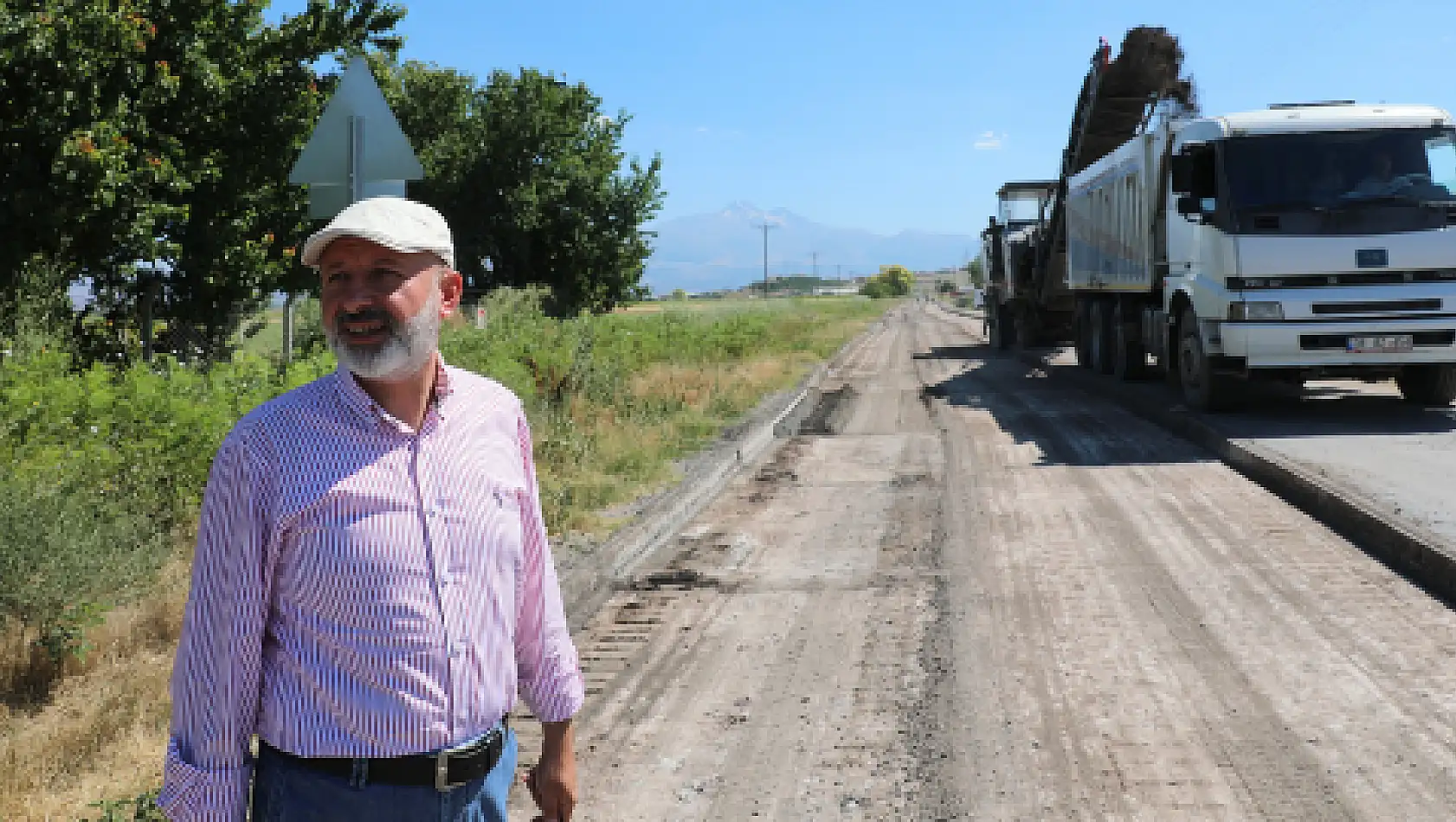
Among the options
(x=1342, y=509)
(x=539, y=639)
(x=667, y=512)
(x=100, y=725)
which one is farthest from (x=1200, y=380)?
(x=539, y=639)

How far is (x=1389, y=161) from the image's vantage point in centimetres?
1271

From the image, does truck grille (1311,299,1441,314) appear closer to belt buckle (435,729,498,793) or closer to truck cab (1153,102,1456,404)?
truck cab (1153,102,1456,404)

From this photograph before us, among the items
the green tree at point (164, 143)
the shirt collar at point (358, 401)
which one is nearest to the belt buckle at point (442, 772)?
the shirt collar at point (358, 401)

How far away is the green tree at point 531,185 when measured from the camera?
35.4m

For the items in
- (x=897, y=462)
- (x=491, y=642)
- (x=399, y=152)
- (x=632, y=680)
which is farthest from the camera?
(x=897, y=462)

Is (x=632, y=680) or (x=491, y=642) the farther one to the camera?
(x=632, y=680)

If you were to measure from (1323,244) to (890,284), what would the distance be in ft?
579

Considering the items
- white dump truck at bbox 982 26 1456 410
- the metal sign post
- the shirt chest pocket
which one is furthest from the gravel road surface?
the shirt chest pocket

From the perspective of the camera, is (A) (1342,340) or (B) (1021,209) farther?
(B) (1021,209)

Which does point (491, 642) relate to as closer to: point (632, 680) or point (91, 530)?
point (632, 680)

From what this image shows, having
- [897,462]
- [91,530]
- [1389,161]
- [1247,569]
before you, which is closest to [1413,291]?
[1389,161]

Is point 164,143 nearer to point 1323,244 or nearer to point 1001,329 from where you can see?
point 1323,244

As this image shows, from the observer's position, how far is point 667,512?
31.6 feet

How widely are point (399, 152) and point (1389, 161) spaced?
1084 cm
